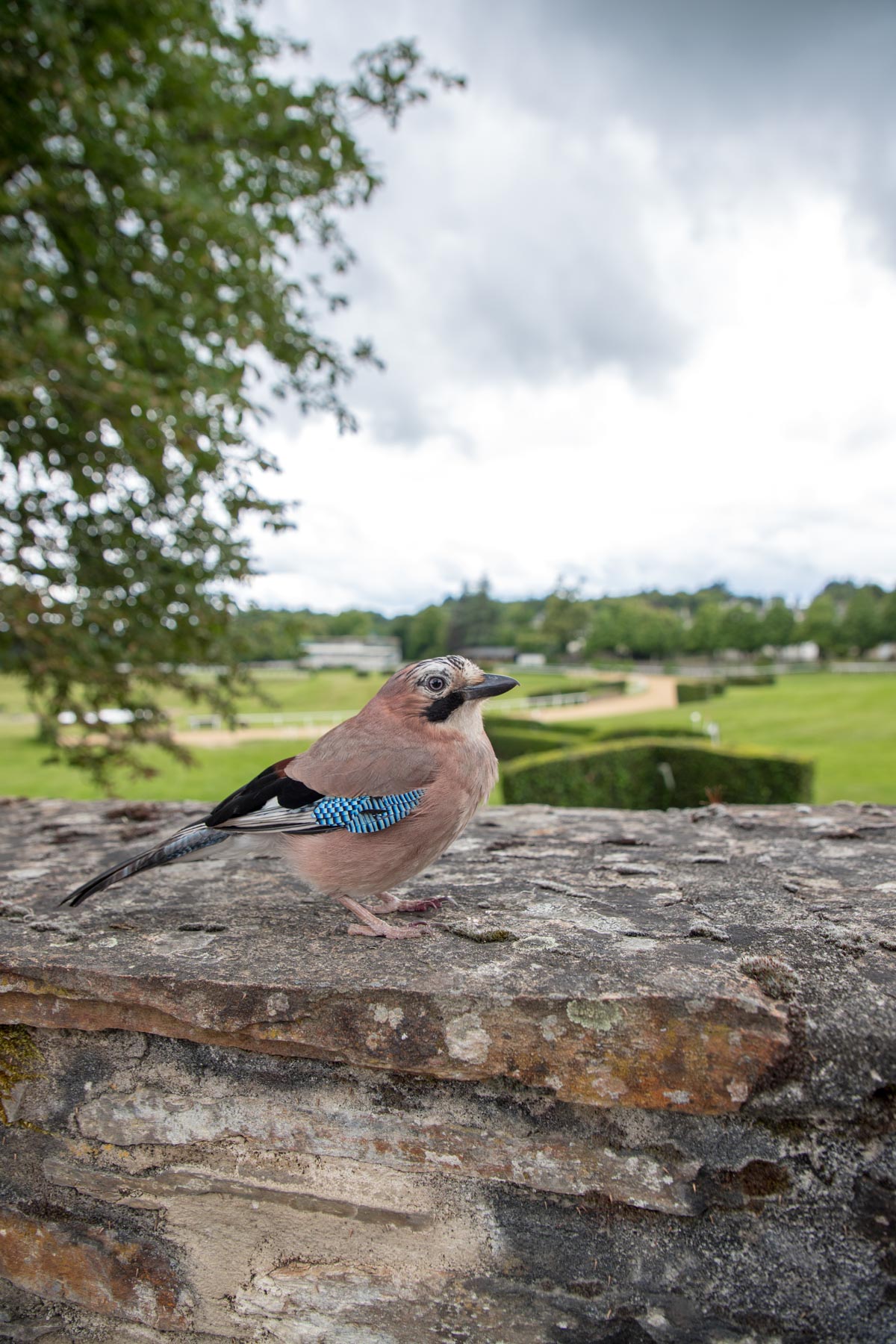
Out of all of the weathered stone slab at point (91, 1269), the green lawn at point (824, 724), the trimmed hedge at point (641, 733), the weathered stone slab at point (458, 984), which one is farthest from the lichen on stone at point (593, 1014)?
the trimmed hedge at point (641, 733)

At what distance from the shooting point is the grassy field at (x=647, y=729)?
1476cm

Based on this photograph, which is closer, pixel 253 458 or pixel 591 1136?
pixel 591 1136

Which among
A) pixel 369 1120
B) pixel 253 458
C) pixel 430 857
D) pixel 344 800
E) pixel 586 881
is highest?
pixel 253 458

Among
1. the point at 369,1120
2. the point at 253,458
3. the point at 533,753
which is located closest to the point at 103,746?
the point at 253,458

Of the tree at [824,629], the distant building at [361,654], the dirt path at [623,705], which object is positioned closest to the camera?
the distant building at [361,654]

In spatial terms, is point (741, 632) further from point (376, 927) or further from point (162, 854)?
point (162, 854)

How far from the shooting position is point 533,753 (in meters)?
15.2

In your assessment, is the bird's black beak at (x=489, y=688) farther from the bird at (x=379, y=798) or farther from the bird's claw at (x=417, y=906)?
the bird's claw at (x=417, y=906)

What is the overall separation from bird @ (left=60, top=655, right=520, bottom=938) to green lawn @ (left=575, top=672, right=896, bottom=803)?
10.5m

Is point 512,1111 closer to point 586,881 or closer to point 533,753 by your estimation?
point 586,881

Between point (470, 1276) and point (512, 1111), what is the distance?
423 millimetres

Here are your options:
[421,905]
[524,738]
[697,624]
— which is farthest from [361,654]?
[697,624]

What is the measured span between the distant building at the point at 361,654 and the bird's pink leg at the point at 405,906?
54.1ft

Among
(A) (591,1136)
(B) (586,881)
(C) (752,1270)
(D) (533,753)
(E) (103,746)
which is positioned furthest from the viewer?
(D) (533,753)
